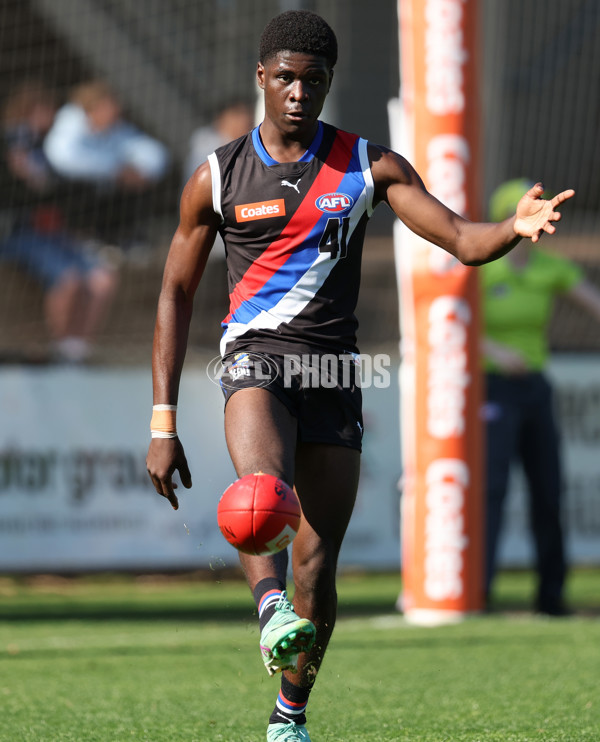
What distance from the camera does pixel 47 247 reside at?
13086mm

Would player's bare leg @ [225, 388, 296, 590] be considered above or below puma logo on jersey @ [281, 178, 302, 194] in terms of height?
below

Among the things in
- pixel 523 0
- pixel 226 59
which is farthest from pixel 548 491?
pixel 523 0

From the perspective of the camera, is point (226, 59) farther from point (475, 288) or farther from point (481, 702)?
point (481, 702)

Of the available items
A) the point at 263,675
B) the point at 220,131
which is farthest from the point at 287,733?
the point at 220,131

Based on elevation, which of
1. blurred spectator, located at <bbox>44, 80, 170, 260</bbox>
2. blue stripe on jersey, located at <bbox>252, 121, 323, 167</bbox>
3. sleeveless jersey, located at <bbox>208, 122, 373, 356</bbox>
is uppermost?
blurred spectator, located at <bbox>44, 80, 170, 260</bbox>

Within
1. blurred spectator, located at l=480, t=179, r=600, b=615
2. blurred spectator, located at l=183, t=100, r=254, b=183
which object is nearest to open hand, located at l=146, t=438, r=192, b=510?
blurred spectator, located at l=480, t=179, r=600, b=615

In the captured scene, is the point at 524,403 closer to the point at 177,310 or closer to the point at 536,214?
the point at 177,310

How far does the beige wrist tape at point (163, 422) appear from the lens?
4762 mm

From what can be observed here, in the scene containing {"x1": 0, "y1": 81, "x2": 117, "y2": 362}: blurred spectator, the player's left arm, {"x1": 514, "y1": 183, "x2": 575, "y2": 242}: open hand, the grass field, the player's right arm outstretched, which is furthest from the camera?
{"x1": 0, "y1": 81, "x2": 117, "y2": 362}: blurred spectator

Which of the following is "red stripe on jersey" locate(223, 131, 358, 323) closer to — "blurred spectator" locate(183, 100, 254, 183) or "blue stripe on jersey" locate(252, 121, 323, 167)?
"blue stripe on jersey" locate(252, 121, 323, 167)

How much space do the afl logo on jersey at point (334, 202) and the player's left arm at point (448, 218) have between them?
0.14 m

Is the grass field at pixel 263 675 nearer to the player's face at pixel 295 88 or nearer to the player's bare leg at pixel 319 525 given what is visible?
the player's bare leg at pixel 319 525

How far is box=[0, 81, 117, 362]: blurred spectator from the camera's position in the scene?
12.9 m

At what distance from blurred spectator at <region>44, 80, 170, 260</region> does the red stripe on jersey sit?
8.79m
